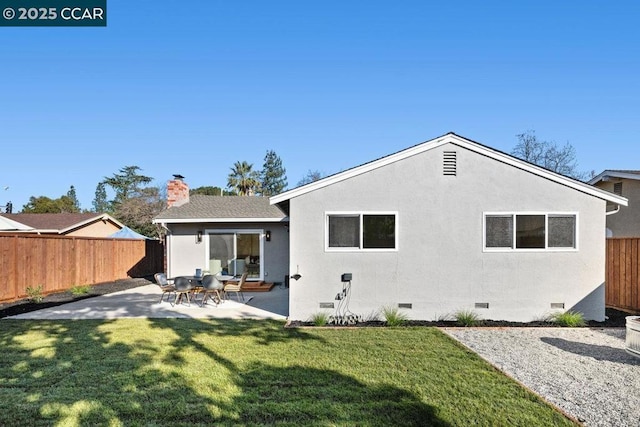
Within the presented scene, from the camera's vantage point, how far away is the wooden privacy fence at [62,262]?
39.1 ft

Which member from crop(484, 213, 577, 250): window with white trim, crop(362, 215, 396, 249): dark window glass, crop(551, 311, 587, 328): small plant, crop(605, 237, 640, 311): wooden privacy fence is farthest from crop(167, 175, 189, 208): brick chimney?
crop(605, 237, 640, 311): wooden privacy fence

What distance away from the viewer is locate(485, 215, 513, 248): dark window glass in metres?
9.61

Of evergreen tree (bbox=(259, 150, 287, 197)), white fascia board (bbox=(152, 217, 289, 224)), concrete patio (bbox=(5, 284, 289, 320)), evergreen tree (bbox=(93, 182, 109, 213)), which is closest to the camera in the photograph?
concrete patio (bbox=(5, 284, 289, 320))

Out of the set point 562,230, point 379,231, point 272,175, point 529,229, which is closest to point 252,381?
point 379,231

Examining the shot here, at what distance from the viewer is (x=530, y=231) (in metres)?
9.59

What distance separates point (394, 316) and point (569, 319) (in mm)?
4247

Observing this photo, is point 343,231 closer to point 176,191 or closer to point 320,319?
point 320,319

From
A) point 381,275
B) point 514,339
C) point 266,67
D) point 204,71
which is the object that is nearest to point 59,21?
point 204,71

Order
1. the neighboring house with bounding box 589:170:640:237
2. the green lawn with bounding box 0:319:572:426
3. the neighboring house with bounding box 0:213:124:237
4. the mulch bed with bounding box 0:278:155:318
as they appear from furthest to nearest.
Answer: the neighboring house with bounding box 0:213:124:237
the neighboring house with bounding box 589:170:640:237
the mulch bed with bounding box 0:278:155:318
the green lawn with bounding box 0:319:572:426

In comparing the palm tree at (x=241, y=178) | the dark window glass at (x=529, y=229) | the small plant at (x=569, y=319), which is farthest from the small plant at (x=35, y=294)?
the palm tree at (x=241, y=178)

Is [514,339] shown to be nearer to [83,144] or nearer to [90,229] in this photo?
[90,229]

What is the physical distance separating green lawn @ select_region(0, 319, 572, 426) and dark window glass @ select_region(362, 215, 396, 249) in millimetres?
2336

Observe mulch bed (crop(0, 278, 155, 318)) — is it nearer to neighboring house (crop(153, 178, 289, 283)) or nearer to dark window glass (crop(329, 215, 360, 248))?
neighboring house (crop(153, 178, 289, 283))

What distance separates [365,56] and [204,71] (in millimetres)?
7558
